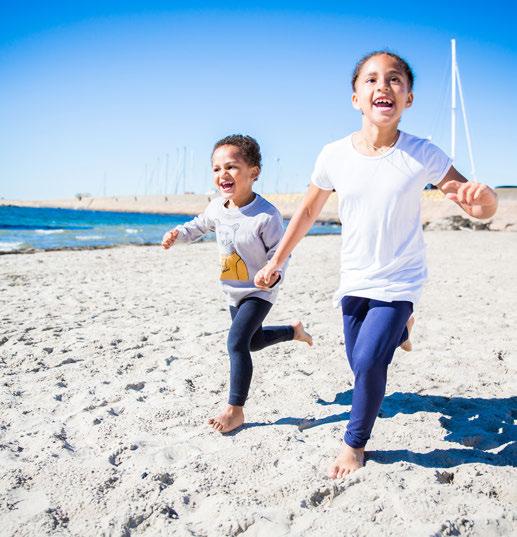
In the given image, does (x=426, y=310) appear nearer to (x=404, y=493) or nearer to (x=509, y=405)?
(x=509, y=405)

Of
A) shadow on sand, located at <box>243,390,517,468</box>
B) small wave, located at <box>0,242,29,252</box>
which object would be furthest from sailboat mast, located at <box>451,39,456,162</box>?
shadow on sand, located at <box>243,390,517,468</box>

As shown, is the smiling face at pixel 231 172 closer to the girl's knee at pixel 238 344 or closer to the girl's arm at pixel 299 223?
the girl's arm at pixel 299 223

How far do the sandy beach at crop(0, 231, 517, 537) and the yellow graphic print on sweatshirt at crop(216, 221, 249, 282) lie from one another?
2.95 feet

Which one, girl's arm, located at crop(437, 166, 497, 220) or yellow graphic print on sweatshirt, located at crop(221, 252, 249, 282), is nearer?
Result: girl's arm, located at crop(437, 166, 497, 220)

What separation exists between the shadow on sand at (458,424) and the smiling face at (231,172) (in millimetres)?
1444

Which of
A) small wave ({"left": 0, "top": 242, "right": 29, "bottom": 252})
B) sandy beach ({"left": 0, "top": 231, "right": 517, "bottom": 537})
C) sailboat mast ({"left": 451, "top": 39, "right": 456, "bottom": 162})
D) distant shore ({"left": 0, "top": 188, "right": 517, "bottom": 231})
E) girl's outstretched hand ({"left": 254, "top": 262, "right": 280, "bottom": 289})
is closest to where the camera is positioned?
sandy beach ({"left": 0, "top": 231, "right": 517, "bottom": 537})

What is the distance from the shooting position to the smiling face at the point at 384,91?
228 centimetres

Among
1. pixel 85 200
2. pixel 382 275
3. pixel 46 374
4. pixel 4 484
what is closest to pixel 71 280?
pixel 46 374

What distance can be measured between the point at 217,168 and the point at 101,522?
80.6 inches

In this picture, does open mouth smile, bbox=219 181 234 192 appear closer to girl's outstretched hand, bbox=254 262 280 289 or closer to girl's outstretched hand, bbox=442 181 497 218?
girl's outstretched hand, bbox=254 262 280 289

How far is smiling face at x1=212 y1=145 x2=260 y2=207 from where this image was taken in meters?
3.01

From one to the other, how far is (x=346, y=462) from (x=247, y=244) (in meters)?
1.36

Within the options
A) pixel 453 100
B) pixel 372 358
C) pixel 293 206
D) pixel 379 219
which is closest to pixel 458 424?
pixel 372 358

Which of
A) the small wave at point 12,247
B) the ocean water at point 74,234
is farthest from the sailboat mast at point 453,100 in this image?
the small wave at point 12,247
